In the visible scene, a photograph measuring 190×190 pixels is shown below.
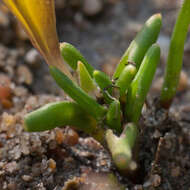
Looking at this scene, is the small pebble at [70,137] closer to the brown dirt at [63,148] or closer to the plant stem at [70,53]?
the brown dirt at [63,148]

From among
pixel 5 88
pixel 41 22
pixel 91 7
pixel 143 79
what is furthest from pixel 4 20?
pixel 143 79

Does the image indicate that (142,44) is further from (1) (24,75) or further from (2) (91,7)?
(2) (91,7)

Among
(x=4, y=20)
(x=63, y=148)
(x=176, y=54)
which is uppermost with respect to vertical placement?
(x=4, y=20)

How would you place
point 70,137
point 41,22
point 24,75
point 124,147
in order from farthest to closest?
point 24,75
point 70,137
point 41,22
point 124,147

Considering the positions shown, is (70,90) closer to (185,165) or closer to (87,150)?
(87,150)

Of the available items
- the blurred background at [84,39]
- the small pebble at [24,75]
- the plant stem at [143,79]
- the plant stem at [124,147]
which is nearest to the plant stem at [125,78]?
the plant stem at [143,79]

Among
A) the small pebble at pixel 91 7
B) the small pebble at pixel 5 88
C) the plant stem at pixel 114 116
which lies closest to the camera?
the plant stem at pixel 114 116
